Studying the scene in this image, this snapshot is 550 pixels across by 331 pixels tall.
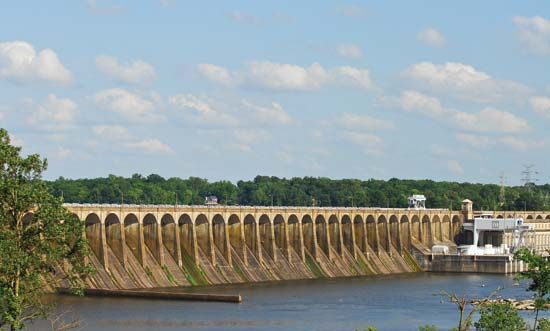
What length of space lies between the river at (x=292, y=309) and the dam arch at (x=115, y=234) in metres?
10.1

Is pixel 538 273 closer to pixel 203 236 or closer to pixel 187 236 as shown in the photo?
pixel 187 236

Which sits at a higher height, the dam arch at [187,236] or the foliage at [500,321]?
the dam arch at [187,236]

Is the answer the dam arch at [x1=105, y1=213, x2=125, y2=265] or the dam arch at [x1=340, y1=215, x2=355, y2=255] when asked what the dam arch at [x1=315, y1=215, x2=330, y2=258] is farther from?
the dam arch at [x1=105, y1=213, x2=125, y2=265]

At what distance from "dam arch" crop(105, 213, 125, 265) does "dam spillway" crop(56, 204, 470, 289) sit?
0.5 inches

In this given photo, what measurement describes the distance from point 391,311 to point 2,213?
7951 centimetres

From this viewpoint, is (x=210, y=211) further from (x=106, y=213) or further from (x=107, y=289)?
(x=107, y=289)

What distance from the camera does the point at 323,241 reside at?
190125 mm

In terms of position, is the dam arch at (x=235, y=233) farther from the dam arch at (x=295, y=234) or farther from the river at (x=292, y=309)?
the dam arch at (x=295, y=234)

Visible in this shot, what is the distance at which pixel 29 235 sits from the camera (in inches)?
2238

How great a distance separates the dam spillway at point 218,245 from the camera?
14175cm

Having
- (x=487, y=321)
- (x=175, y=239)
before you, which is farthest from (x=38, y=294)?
(x=175, y=239)

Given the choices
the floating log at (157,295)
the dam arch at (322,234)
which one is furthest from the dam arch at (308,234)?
the floating log at (157,295)

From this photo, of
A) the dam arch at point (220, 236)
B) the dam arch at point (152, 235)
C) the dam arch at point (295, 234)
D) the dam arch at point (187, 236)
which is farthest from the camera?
the dam arch at point (295, 234)

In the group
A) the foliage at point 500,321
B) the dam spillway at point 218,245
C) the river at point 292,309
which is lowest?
the river at point 292,309
